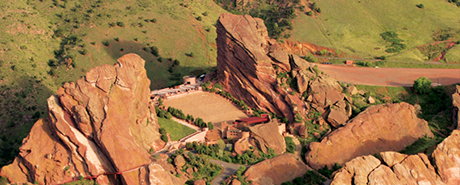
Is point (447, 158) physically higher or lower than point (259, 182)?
higher

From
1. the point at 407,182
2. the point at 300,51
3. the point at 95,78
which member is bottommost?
the point at 300,51

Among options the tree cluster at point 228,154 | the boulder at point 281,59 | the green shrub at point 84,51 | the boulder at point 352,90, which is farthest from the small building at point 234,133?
the green shrub at point 84,51

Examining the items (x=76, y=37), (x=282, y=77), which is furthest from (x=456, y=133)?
(x=76, y=37)

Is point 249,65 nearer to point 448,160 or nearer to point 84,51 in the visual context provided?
point 448,160

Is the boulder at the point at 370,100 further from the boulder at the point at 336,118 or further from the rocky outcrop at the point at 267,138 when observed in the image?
the rocky outcrop at the point at 267,138

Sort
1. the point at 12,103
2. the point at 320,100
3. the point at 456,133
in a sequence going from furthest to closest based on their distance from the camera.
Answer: the point at 12,103
the point at 320,100
the point at 456,133

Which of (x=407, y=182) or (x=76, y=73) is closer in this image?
(x=407, y=182)

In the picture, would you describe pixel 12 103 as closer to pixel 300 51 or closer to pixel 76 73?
pixel 76 73

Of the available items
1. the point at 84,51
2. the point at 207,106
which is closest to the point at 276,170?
the point at 207,106

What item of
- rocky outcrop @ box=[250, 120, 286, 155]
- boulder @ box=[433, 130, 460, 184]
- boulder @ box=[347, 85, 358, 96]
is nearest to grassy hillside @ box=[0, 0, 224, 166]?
boulder @ box=[347, 85, 358, 96]
